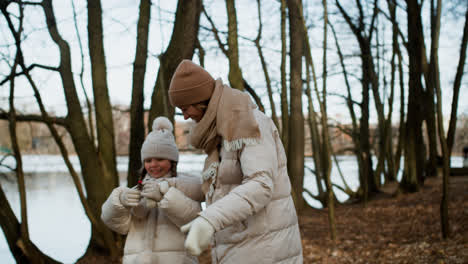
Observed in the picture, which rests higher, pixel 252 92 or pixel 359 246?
pixel 252 92

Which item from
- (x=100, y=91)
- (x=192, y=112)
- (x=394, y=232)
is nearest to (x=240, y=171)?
(x=192, y=112)

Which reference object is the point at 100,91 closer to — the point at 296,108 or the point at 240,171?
the point at 240,171

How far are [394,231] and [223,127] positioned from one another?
17.3 ft

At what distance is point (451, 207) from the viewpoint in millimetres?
6441

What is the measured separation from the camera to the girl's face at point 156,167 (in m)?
2.65

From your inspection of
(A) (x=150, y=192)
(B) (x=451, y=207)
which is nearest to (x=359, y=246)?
(B) (x=451, y=207)

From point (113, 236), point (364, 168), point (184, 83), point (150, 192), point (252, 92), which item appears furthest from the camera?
point (364, 168)

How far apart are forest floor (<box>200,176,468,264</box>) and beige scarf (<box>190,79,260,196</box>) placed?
3.21 m

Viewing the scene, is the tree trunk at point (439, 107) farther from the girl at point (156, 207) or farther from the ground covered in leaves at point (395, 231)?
the girl at point (156, 207)

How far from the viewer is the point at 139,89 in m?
4.84

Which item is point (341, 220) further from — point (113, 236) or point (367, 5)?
point (367, 5)

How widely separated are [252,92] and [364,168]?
392cm

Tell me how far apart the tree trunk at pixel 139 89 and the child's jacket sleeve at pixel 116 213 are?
2.13 m

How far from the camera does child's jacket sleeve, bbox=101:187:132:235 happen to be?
2.33 metres
